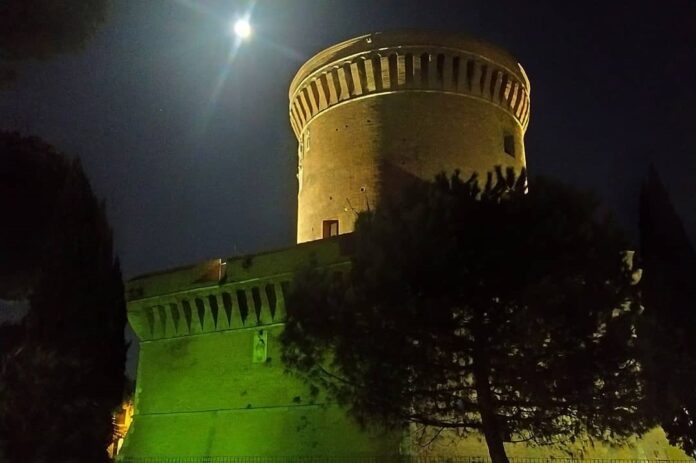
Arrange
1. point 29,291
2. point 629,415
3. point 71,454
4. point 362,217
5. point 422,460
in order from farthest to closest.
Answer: point 29,291
point 71,454
point 422,460
point 362,217
point 629,415

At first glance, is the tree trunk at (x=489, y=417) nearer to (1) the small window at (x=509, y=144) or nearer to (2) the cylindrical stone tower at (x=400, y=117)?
(2) the cylindrical stone tower at (x=400, y=117)

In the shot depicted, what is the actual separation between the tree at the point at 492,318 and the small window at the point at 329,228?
254 inches

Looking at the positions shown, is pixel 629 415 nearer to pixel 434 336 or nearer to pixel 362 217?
pixel 434 336

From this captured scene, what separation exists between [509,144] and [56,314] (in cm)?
1011

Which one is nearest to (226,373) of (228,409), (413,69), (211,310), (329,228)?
(228,409)

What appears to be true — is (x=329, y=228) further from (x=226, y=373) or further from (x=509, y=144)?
(x=509, y=144)

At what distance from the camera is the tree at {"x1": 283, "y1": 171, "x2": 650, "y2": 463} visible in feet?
27.2

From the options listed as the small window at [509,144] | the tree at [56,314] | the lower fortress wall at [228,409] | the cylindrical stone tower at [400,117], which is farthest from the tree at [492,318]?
the small window at [509,144]

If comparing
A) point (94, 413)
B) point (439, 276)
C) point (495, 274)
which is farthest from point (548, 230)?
point (94, 413)

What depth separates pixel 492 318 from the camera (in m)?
8.49

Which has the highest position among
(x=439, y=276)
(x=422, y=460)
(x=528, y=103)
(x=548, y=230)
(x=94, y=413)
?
(x=528, y=103)

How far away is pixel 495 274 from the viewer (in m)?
8.58

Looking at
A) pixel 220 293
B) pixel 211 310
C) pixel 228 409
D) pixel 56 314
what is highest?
pixel 220 293

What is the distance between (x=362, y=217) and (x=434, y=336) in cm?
194
